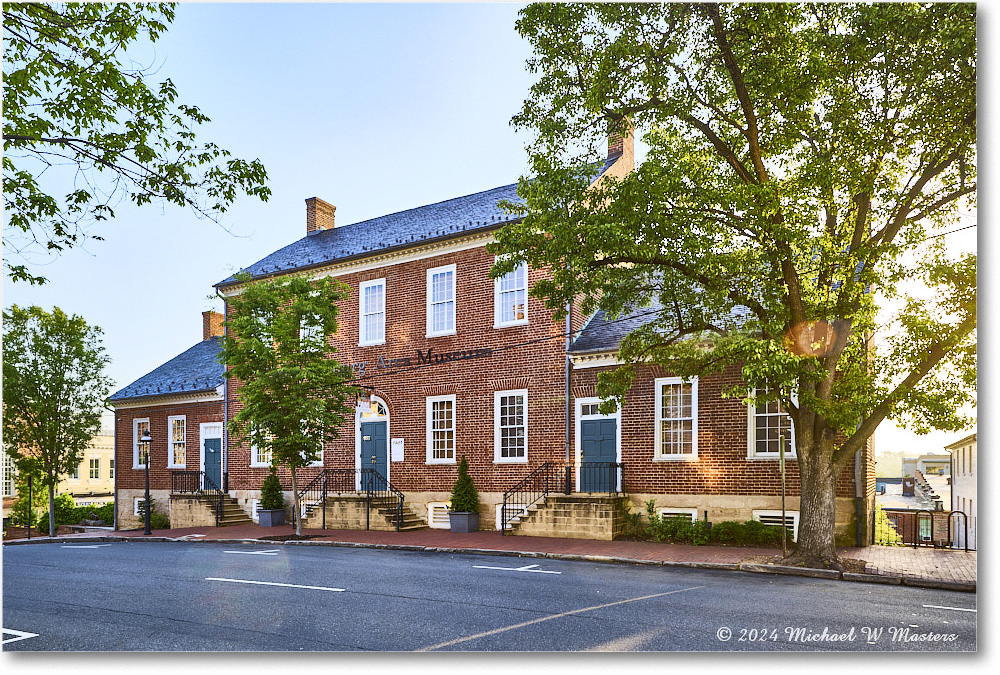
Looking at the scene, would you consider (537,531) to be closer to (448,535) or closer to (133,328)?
(448,535)

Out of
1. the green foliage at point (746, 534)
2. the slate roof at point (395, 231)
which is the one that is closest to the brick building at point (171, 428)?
the slate roof at point (395, 231)

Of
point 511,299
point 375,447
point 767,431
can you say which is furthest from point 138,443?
point 767,431

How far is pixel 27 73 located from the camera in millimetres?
7766

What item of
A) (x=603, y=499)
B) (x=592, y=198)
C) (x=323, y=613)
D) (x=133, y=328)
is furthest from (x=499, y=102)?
(x=603, y=499)

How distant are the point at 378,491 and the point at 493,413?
4.03m

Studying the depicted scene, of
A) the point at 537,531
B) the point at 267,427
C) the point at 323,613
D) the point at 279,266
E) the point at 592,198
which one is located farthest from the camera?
the point at 279,266

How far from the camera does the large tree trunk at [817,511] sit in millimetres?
11227

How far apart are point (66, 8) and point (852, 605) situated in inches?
406

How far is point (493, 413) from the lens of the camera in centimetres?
1858

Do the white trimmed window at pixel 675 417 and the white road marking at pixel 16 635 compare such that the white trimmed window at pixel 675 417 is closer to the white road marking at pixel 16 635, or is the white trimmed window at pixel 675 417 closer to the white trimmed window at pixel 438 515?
the white trimmed window at pixel 438 515

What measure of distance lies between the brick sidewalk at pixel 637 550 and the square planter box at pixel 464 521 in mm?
226

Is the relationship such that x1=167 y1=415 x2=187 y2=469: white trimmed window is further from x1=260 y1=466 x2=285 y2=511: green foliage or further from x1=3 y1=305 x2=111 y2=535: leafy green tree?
x1=3 y1=305 x2=111 y2=535: leafy green tree

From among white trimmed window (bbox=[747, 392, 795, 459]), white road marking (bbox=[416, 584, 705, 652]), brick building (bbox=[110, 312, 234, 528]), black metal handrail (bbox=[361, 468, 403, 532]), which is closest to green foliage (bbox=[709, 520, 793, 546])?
white trimmed window (bbox=[747, 392, 795, 459])

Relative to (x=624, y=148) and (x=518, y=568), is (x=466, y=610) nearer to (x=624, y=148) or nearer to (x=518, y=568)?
(x=518, y=568)
